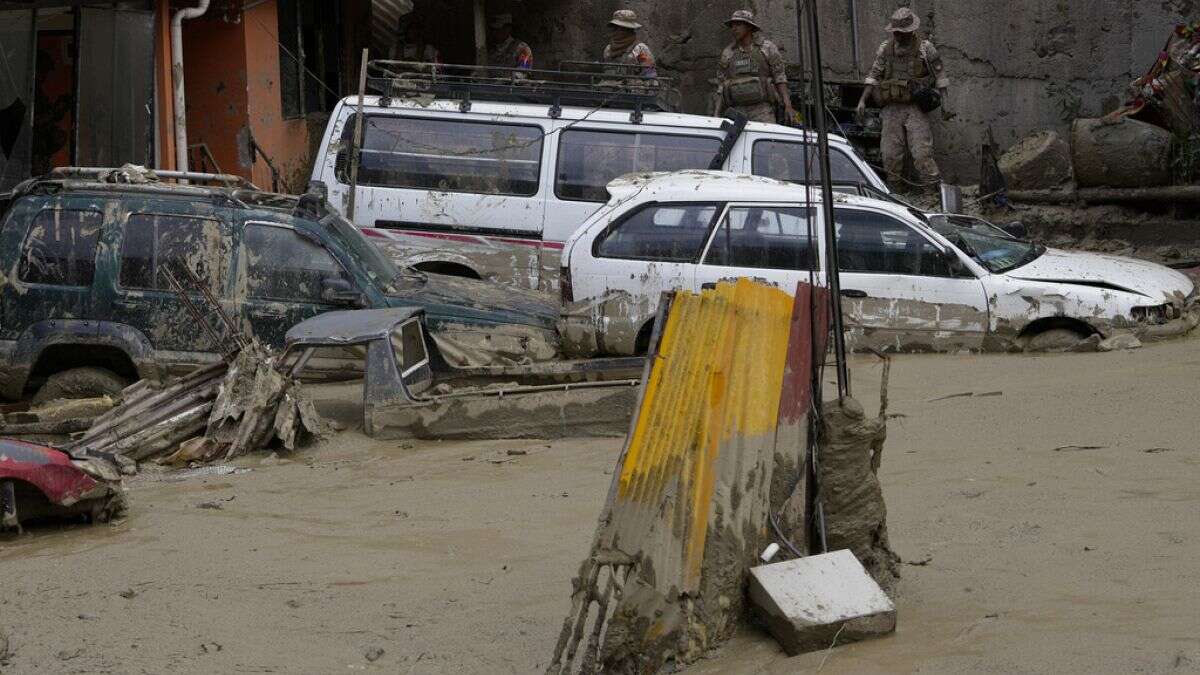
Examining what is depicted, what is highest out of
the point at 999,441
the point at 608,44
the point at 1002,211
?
the point at 608,44

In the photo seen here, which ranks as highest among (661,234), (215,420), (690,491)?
(661,234)

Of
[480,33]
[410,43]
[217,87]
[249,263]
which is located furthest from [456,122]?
[410,43]

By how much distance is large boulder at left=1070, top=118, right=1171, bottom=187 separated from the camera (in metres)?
15.5

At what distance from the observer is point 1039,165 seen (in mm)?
16641

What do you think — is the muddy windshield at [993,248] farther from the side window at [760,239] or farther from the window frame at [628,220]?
the window frame at [628,220]

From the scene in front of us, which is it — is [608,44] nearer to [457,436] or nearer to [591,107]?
[591,107]

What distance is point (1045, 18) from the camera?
18000 millimetres

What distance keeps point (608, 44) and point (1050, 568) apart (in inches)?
533

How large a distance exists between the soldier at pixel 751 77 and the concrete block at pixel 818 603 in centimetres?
1149

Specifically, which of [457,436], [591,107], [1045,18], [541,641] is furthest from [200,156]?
[541,641]

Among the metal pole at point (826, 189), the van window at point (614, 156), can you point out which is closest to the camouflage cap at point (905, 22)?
the van window at point (614, 156)

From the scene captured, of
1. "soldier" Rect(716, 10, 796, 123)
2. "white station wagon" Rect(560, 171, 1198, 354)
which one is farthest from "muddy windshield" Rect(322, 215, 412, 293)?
"soldier" Rect(716, 10, 796, 123)

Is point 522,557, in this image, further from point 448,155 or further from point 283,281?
point 448,155

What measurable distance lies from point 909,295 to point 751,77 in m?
5.72
